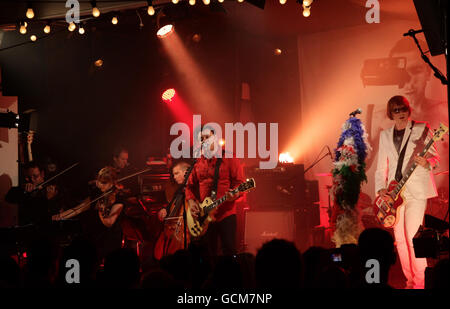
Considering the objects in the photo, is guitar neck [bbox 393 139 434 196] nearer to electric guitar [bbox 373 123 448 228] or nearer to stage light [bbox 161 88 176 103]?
electric guitar [bbox 373 123 448 228]

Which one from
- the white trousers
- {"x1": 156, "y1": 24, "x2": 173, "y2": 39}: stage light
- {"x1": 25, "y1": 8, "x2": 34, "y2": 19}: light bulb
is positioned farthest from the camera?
{"x1": 156, "y1": 24, "x2": 173, "y2": 39}: stage light

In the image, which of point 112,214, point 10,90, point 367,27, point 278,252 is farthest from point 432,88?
point 10,90

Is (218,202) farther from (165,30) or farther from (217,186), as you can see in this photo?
(165,30)

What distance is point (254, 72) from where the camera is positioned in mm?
9328

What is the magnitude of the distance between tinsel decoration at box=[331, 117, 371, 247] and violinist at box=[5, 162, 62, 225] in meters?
4.22

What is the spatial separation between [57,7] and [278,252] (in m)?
5.27

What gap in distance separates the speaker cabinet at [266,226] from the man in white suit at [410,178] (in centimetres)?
178

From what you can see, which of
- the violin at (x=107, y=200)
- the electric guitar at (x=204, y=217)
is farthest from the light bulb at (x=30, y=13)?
the electric guitar at (x=204, y=217)

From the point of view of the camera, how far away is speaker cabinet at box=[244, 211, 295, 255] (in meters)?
6.97

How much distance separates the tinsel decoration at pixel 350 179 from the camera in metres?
5.44

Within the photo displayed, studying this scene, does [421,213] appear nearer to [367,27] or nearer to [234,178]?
[234,178]

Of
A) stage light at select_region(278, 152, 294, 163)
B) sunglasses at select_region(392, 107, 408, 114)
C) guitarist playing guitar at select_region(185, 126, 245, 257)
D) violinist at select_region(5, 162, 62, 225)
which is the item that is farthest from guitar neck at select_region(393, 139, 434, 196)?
violinist at select_region(5, 162, 62, 225)

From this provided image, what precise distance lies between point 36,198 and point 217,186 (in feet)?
10.3

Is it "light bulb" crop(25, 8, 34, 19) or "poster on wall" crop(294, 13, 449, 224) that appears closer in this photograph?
"light bulb" crop(25, 8, 34, 19)
